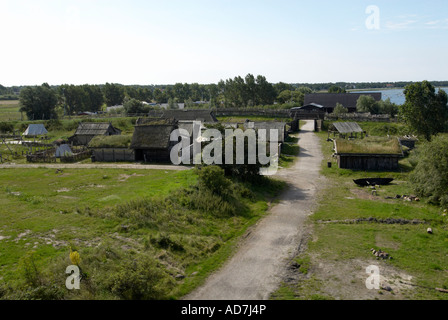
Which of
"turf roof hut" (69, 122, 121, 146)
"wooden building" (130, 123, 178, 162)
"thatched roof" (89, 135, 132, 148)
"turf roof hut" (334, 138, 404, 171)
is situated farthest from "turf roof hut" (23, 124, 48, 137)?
"turf roof hut" (334, 138, 404, 171)

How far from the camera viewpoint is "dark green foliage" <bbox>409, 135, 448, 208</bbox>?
2308 cm

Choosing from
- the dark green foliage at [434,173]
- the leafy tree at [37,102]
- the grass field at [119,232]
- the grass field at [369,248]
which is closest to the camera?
the grass field at [119,232]

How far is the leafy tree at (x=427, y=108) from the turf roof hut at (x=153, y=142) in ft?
95.4

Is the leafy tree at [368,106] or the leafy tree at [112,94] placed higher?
the leafy tree at [112,94]

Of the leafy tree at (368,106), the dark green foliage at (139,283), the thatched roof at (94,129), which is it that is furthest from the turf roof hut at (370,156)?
the leafy tree at (368,106)

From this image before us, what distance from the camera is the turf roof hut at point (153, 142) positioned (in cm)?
3762

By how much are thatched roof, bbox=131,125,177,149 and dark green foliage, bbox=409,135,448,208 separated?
2395 centimetres

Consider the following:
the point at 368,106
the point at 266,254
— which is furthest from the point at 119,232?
the point at 368,106

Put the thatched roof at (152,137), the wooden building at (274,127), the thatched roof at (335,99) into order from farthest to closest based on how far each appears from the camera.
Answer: the thatched roof at (335,99) < the wooden building at (274,127) < the thatched roof at (152,137)

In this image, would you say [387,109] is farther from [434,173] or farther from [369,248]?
[369,248]

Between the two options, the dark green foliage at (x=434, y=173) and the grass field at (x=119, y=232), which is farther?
the dark green foliage at (x=434, y=173)

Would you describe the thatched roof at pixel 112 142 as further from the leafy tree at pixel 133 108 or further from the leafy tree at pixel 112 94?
the leafy tree at pixel 112 94
